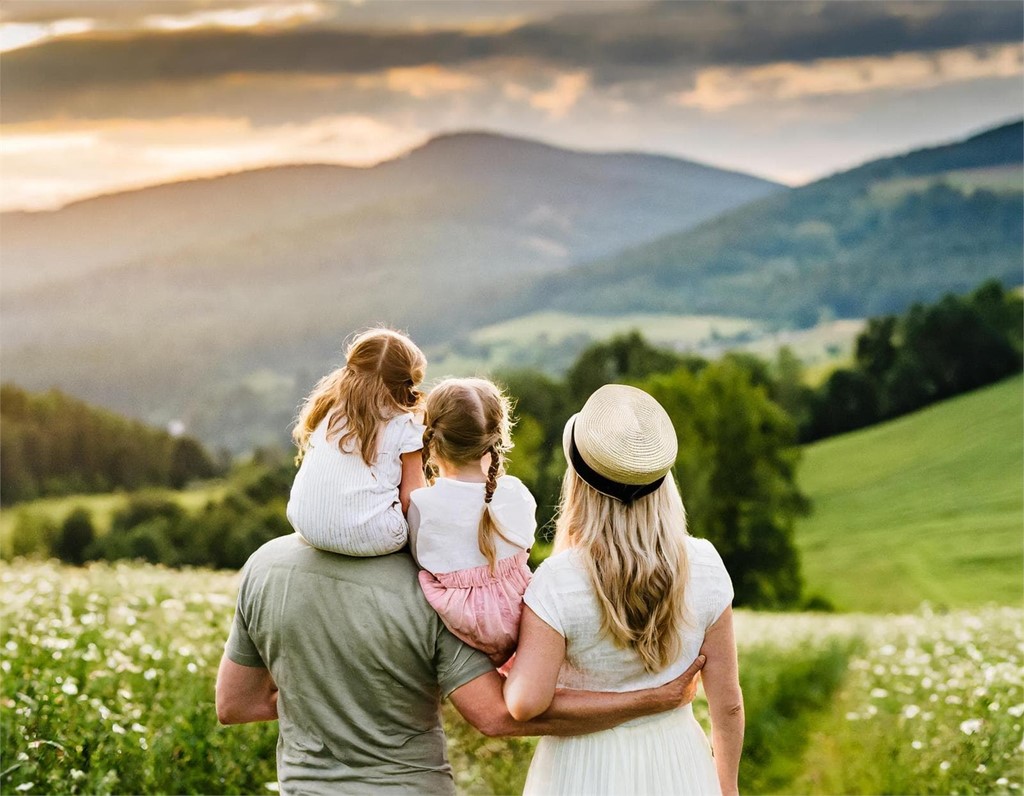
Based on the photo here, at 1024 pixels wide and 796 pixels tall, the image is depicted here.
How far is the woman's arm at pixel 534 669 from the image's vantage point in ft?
8.19

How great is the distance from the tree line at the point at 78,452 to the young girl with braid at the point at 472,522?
2010 cm

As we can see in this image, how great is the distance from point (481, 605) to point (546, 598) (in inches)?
6.3

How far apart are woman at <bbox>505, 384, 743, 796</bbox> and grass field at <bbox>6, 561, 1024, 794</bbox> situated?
2.83 metres

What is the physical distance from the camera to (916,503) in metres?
22.4

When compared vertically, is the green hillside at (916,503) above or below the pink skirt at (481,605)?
below

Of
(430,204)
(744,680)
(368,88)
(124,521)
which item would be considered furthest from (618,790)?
(430,204)

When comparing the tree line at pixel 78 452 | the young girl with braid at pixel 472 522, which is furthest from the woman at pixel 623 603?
the tree line at pixel 78 452

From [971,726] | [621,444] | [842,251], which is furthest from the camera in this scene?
[842,251]

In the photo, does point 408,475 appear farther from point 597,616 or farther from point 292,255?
point 292,255

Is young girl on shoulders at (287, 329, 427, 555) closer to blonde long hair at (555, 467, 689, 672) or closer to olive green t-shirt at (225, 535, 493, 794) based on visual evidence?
olive green t-shirt at (225, 535, 493, 794)

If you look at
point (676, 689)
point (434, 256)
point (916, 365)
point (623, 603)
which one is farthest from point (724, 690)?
point (434, 256)

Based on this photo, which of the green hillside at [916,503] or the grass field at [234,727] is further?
the green hillside at [916,503]

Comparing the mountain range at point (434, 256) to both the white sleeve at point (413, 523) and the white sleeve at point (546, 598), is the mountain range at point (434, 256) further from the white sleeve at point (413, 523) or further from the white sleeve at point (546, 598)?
the white sleeve at point (546, 598)

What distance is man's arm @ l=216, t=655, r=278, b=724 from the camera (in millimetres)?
2793
